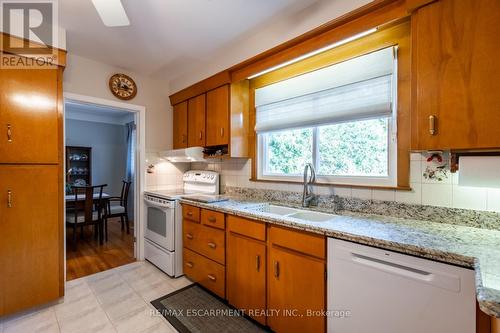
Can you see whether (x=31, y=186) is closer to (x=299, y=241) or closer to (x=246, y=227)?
(x=246, y=227)

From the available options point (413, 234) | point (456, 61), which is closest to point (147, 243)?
point (413, 234)

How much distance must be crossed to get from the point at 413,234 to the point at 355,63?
1.28 meters

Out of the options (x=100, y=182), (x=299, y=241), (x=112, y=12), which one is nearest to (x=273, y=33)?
(x=112, y=12)

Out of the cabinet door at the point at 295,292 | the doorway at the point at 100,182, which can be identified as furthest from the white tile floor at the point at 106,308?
the cabinet door at the point at 295,292

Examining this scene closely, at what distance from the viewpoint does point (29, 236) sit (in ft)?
6.21

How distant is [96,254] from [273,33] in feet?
11.5

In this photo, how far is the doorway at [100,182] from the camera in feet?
9.70

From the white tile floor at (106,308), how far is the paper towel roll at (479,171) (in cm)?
211

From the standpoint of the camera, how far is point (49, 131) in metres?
1.96

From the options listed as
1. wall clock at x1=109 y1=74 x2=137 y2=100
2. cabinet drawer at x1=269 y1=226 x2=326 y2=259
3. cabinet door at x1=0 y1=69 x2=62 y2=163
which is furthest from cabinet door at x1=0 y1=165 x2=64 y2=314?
cabinet drawer at x1=269 y1=226 x2=326 y2=259

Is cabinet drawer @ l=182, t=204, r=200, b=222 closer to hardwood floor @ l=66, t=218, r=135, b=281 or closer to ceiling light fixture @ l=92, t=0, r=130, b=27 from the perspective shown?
hardwood floor @ l=66, t=218, r=135, b=281

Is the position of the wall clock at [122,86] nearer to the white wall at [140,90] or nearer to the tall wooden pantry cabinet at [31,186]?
the white wall at [140,90]

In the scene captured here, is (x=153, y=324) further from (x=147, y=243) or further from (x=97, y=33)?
(x=97, y=33)

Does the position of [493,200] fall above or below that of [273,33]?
below
